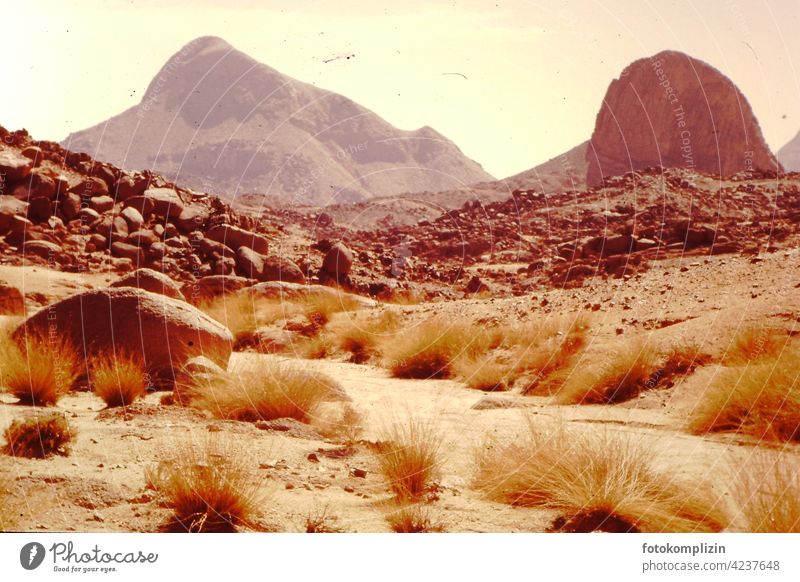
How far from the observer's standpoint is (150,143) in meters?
89.6

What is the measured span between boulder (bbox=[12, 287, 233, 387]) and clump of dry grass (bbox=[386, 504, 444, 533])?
19.1ft

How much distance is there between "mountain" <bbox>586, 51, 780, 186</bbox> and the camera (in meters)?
66.4

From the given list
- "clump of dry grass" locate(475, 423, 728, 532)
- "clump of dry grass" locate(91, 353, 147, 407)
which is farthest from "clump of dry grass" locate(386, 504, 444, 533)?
"clump of dry grass" locate(91, 353, 147, 407)

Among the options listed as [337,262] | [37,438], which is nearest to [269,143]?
[337,262]

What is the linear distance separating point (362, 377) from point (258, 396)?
458 centimetres

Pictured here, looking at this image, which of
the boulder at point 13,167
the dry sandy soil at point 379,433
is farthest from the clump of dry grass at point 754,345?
the boulder at point 13,167

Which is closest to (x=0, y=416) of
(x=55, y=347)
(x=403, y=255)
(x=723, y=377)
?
(x=55, y=347)

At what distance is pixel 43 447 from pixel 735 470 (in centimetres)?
579

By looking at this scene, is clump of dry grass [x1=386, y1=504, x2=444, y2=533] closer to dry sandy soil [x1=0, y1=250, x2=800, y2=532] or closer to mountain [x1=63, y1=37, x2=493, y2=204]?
dry sandy soil [x1=0, y1=250, x2=800, y2=532]

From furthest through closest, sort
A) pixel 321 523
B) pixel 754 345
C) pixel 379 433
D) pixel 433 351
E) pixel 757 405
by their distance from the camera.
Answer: pixel 433 351 → pixel 754 345 → pixel 379 433 → pixel 757 405 → pixel 321 523

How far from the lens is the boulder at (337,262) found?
2700 centimetres

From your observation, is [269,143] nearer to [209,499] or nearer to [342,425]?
[342,425]
